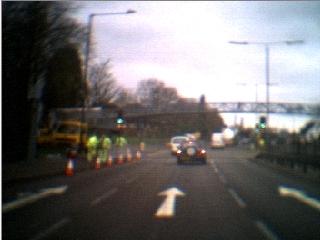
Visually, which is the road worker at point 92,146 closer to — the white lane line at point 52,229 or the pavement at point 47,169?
the pavement at point 47,169

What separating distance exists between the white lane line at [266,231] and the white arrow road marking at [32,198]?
554cm

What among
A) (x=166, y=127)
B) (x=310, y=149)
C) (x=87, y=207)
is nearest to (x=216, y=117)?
(x=166, y=127)

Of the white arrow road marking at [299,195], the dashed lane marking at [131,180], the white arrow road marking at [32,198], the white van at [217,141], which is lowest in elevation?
the dashed lane marking at [131,180]

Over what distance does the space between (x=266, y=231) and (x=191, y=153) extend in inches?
779

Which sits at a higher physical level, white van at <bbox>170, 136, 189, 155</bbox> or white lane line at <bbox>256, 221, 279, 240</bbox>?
white van at <bbox>170, 136, 189, 155</bbox>

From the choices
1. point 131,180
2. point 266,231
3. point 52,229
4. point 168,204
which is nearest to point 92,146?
point 131,180

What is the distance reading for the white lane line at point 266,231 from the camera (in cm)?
911

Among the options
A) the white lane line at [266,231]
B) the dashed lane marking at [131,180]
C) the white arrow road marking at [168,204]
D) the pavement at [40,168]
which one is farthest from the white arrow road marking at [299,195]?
the pavement at [40,168]

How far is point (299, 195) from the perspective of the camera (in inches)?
634

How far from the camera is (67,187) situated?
59.5 feet

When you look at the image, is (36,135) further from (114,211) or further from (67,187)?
(114,211)

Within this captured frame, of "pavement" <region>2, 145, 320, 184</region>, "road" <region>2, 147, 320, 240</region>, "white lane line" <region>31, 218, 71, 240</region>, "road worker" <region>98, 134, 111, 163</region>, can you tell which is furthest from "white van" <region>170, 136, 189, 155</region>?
"white lane line" <region>31, 218, 71, 240</region>

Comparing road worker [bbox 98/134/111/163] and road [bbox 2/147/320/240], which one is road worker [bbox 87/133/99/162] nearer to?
road worker [bbox 98/134/111/163]

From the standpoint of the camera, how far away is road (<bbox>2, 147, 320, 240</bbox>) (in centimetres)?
963
